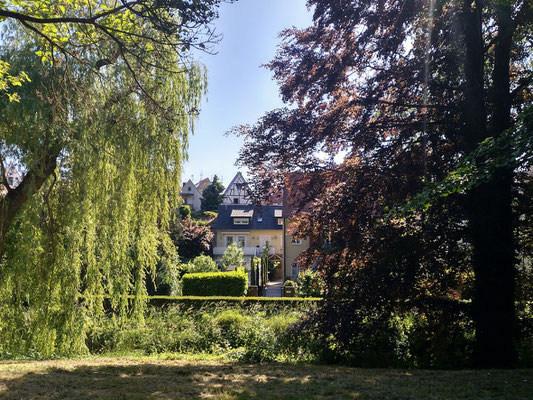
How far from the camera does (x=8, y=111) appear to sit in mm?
7332

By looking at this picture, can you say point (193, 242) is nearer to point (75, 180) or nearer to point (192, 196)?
point (75, 180)

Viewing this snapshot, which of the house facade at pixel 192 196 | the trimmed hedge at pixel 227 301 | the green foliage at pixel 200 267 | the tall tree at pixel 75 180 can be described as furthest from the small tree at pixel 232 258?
the house facade at pixel 192 196

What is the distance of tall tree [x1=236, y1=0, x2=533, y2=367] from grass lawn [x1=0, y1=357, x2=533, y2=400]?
1.76 meters

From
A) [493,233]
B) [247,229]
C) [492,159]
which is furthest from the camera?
[247,229]

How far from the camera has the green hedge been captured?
19.6 metres

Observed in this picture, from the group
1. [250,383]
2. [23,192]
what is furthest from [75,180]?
[250,383]

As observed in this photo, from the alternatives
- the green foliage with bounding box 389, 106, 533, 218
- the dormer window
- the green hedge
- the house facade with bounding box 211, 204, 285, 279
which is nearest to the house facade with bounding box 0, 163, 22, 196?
the green foliage with bounding box 389, 106, 533, 218

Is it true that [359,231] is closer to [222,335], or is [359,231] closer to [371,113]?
[371,113]

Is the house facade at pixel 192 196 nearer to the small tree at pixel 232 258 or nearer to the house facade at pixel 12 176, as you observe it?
the small tree at pixel 232 258

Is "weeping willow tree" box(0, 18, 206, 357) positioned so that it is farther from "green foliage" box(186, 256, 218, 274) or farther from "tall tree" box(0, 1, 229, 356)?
"green foliage" box(186, 256, 218, 274)

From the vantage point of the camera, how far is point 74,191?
7.91m

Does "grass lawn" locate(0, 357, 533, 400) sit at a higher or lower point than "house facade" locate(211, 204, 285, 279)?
lower

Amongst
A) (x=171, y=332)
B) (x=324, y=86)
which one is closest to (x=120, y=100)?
(x=324, y=86)

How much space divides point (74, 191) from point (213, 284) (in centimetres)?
1244
